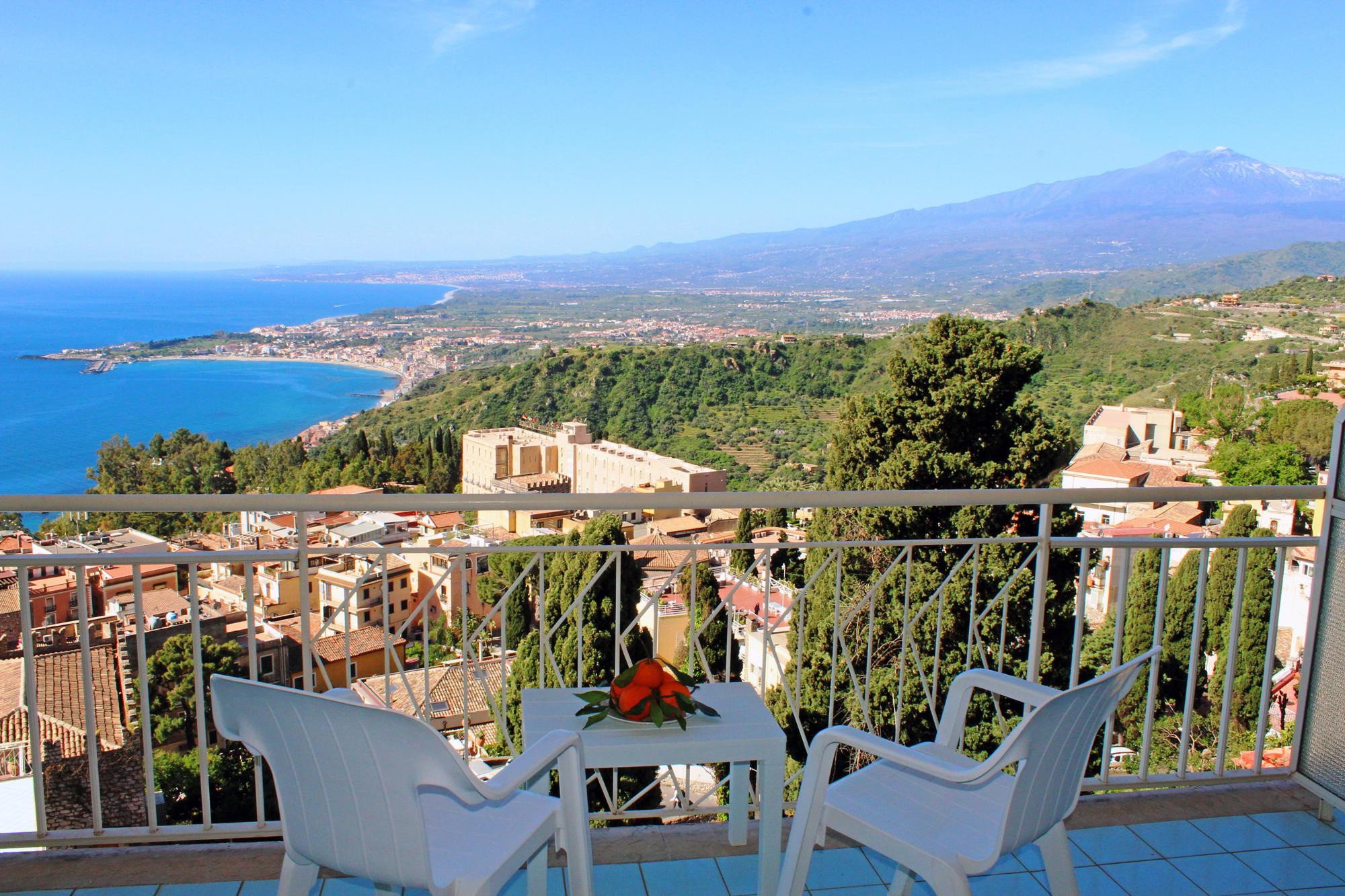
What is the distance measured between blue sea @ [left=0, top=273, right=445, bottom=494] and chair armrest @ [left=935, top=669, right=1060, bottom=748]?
88.6 feet

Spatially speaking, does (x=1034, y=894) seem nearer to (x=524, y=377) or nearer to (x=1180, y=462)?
(x=1180, y=462)

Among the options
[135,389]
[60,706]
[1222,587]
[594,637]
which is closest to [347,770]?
[60,706]

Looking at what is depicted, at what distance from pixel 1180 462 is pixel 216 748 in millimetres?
23480

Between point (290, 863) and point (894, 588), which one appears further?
point (894, 588)

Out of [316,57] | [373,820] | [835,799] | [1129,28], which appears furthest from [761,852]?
[316,57]

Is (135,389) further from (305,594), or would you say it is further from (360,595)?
(305,594)

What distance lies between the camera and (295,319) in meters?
81.6

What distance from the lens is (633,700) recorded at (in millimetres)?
1639

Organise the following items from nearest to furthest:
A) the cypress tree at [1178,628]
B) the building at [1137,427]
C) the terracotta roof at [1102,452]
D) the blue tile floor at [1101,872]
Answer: the blue tile floor at [1101,872] < the cypress tree at [1178,628] < the terracotta roof at [1102,452] < the building at [1137,427]

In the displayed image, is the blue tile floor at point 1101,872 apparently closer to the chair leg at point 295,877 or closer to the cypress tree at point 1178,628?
the chair leg at point 295,877

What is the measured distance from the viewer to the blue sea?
1624 inches

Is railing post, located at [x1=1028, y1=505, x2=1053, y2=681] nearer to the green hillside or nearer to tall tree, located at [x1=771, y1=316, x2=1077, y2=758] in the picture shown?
tall tree, located at [x1=771, y1=316, x2=1077, y2=758]

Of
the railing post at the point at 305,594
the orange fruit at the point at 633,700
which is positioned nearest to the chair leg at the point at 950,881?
the orange fruit at the point at 633,700

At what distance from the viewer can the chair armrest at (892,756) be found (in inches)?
51.1
